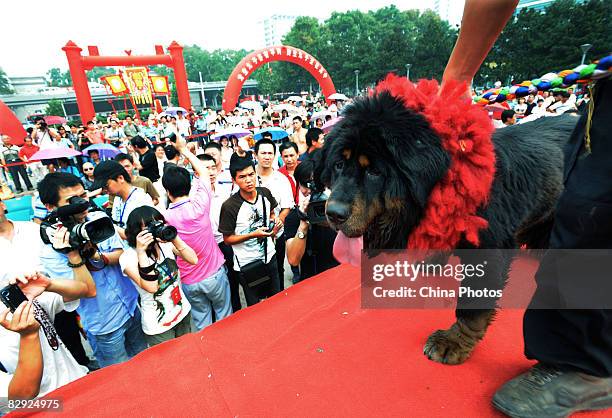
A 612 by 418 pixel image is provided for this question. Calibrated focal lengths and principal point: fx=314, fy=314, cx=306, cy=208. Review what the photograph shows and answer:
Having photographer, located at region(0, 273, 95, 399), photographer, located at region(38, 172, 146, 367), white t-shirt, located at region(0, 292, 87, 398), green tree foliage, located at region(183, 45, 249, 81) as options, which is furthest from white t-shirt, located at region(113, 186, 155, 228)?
green tree foliage, located at region(183, 45, 249, 81)

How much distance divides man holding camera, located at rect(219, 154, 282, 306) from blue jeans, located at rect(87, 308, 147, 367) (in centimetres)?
114

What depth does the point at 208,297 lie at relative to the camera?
3.61 m

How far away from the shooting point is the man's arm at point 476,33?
50.0 inches

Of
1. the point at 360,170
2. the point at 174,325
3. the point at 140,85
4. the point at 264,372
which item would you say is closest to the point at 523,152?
the point at 360,170

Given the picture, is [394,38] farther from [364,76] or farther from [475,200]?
[475,200]

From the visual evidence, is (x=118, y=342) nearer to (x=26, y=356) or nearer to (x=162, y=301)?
(x=162, y=301)

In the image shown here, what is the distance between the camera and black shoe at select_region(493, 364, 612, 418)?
116 cm

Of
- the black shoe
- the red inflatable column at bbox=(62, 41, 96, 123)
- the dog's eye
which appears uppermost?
the red inflatable column at bbox=(62, 41, 96, 123)

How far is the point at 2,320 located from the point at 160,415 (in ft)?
3.56

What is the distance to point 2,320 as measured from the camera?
1698 mm

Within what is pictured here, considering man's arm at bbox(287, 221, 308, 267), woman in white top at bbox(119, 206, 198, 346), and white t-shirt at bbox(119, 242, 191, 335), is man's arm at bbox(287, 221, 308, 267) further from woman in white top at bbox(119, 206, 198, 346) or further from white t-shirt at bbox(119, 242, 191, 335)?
white t-shirt at bbox(119, 242, 191, 335)

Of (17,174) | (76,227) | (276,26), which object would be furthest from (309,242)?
(276,26)

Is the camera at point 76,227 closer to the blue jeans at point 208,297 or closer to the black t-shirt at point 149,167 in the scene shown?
the blue jeans at point 208,297

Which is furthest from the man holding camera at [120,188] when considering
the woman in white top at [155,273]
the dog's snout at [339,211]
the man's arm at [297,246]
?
the dog's snout at [339,211]
